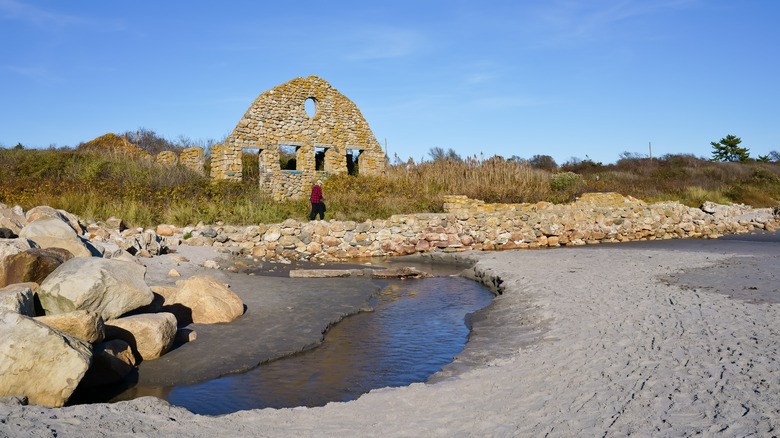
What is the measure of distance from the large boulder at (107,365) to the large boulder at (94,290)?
0.41 meters

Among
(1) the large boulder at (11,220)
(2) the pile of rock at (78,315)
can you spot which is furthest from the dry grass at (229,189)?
(2) the pile of rock at (78,315)

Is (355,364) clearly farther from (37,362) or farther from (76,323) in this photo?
(37,362)

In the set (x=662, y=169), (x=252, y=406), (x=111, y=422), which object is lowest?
(x=252, y=406)

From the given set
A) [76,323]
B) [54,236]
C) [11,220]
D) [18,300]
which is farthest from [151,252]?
[76,323]

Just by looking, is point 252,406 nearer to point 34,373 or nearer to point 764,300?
point 34,373

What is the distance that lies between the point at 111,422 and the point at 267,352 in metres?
2.84

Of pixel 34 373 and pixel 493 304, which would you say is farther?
pixel 493 304

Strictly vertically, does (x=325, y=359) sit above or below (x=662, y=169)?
below

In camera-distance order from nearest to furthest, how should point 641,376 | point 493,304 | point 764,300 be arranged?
point 641,376
point 764,300
point 493,304

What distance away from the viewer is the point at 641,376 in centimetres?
526

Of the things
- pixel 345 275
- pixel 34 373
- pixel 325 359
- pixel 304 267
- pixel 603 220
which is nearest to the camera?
pixel 34 373

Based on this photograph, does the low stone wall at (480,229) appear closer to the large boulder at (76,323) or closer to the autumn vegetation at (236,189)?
the autumn vegetation at (236,189)

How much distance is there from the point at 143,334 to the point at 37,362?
5.28 ft

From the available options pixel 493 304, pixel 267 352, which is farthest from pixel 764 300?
pixel 267 352
